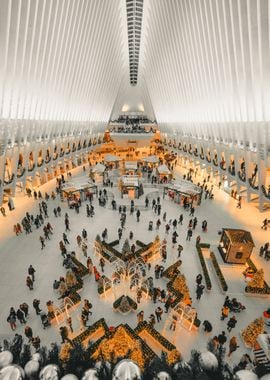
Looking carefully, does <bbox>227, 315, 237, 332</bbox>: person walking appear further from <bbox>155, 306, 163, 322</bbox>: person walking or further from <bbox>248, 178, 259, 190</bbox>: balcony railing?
<bbox>248, 178, 259, 190</bbox>: balcony railing

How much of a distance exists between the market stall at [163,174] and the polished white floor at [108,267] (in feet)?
18.3

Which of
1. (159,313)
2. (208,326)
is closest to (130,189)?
(159,313)

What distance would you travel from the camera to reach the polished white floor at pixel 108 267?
9594mm

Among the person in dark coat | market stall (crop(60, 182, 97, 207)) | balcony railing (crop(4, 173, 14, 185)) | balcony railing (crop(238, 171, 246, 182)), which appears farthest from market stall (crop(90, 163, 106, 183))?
the person in dark coat

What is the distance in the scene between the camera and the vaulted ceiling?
13602mm

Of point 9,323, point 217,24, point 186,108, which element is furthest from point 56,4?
Result: point 9,323

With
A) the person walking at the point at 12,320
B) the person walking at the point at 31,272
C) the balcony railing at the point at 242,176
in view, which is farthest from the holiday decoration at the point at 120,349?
the balcony railing at the point at 242,176

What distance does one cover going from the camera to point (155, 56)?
116 ft

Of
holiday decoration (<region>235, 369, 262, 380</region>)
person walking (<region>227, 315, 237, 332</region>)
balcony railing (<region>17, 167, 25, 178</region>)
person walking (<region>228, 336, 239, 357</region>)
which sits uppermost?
balcony railing (<region>17, 167, 25, 178</region>)

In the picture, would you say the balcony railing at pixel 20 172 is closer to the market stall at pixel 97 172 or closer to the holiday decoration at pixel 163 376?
the market stall at pixel 97 172

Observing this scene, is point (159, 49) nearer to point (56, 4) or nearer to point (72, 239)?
point (56, 4)

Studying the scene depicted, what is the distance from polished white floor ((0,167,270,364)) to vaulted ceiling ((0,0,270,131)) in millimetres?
8246

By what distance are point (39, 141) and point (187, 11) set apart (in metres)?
18.9

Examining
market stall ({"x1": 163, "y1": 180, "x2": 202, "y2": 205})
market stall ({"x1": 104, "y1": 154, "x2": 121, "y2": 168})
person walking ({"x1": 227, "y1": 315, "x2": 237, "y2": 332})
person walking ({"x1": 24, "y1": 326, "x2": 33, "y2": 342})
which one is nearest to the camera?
person walking ({"x1": 24, "y1": 326, "x2": 33, "y2": 342})
